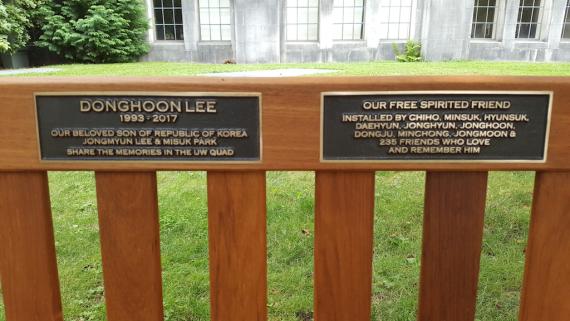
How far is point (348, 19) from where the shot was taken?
1599 centimetres

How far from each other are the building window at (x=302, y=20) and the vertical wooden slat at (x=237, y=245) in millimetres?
14837

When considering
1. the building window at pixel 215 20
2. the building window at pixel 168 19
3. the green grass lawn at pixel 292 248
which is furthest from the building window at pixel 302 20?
the green grass lawn at pixel 292 248

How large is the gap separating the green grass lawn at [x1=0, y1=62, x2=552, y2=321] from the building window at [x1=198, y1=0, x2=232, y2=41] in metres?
12.4

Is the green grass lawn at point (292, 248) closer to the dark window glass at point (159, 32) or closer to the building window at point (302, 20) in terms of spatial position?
the building window at point (302, 20)

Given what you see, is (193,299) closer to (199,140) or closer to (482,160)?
(199,140)

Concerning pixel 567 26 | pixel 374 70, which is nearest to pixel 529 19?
pixel 567 26

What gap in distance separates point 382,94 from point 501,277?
1793mm

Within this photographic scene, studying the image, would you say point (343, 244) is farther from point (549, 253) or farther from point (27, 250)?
point (27, 250)

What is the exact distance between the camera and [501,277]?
2670 mm

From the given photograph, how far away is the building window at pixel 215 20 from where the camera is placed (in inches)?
618

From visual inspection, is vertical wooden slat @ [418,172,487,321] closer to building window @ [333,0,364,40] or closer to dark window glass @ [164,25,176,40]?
building window @ [333,0,364,40]

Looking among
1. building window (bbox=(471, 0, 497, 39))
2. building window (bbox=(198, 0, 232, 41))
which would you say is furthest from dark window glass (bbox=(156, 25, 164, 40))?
building window (bbox=(471, 0, 497, 39))

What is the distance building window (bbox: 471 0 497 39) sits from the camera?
16266mm

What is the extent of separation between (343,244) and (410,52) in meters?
14.8
